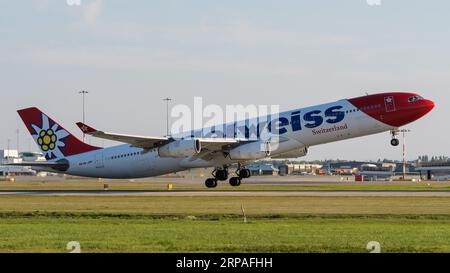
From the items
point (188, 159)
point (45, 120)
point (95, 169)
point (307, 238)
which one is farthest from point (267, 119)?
point (307, 238)

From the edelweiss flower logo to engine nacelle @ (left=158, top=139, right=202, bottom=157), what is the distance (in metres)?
13.7

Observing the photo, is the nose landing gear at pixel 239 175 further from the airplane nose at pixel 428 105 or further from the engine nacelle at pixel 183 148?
the airplane nose at pixel 428 105

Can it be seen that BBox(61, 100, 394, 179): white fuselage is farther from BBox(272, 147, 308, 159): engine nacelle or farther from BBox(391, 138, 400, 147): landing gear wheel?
BBox(391, 138, 400, 147): landing gear wheel

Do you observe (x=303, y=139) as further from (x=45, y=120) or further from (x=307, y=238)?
(x=307, y=238)

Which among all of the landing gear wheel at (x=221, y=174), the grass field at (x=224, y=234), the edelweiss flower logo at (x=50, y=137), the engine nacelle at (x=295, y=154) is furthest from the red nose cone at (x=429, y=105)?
the edelweiss flower logo at (x=50, y=137)

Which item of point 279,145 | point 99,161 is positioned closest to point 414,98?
point 279,145

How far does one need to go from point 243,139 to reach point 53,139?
18586mm

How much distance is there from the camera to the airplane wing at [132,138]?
55781 millimetres

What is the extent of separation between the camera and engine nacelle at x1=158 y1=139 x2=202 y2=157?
5838 cm

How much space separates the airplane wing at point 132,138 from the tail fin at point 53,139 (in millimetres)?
9280

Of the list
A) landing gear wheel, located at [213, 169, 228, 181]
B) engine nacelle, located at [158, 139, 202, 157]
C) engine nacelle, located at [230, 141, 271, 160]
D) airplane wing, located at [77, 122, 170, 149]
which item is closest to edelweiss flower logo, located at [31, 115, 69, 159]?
airplane wing, located at [77, 122, 170, 149]

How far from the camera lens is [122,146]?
6694 cm
